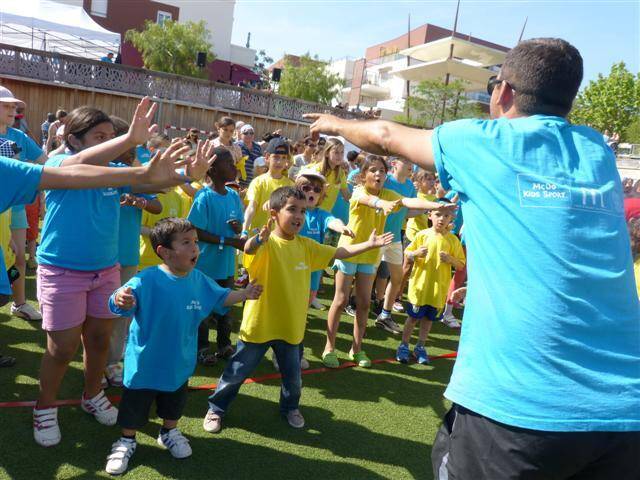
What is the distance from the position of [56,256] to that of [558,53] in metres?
2.92

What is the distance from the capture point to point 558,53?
1.76m

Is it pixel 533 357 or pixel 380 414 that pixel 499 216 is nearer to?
pixel 533 357

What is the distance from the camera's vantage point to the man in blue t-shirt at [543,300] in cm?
153

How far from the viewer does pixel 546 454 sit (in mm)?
1518

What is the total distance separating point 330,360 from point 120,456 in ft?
7.76

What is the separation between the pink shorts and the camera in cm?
323

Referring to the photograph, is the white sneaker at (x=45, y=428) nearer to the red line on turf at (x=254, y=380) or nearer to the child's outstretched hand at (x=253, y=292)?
the red line on turf at (x=254, y=380)

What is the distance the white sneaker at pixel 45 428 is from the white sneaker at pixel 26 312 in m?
2.24

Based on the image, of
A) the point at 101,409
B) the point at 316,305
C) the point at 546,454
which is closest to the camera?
the point at 546,454

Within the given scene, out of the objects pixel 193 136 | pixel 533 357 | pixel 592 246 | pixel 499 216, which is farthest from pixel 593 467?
pixel 193 136

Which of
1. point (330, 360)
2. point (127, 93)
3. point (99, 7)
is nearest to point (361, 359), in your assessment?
point (330, 360)

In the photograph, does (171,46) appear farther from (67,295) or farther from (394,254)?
(67,295)

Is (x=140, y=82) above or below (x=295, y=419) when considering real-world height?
above

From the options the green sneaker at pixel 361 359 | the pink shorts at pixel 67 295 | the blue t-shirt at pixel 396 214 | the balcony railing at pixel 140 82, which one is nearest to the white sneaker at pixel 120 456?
the pink shorts at pixel 67 295
